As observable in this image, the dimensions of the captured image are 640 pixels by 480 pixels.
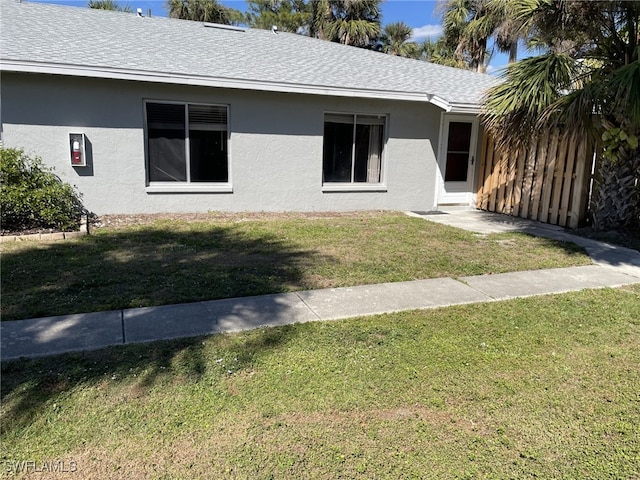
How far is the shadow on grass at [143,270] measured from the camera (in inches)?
190

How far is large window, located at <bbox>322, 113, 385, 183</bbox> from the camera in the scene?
10984mm

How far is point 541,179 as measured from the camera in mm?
10477

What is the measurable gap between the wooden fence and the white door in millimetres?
299

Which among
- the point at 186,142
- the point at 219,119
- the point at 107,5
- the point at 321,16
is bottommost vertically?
the point at 186,142

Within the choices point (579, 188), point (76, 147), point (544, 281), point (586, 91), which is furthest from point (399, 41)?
point (544, 281)

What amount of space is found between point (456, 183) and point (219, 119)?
6.41 metres

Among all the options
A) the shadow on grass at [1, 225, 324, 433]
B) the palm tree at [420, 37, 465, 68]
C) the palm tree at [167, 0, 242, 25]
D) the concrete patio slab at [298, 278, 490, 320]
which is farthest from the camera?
the palm tree at [167, 0, 242, 25]

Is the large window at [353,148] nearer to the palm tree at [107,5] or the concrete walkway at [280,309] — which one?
the concrete walkway at [280,309]

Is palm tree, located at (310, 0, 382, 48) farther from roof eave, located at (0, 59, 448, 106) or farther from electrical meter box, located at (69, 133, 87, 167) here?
electrical meter box, located at (69, 133, 87, 167)

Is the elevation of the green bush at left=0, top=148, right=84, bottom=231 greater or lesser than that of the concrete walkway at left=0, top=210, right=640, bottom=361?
greater

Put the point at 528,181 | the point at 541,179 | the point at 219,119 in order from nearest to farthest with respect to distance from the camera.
Answer: 1. the point at 219,119
2. the point at 541,179
3. the point at 528,181

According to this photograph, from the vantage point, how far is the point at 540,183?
10.5 m

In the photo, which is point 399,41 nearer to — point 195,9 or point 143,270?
point 195,9

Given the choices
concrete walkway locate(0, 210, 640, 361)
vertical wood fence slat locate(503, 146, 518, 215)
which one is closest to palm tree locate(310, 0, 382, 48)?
vertical wood fence slat locate(503, 146, 518, 215)
